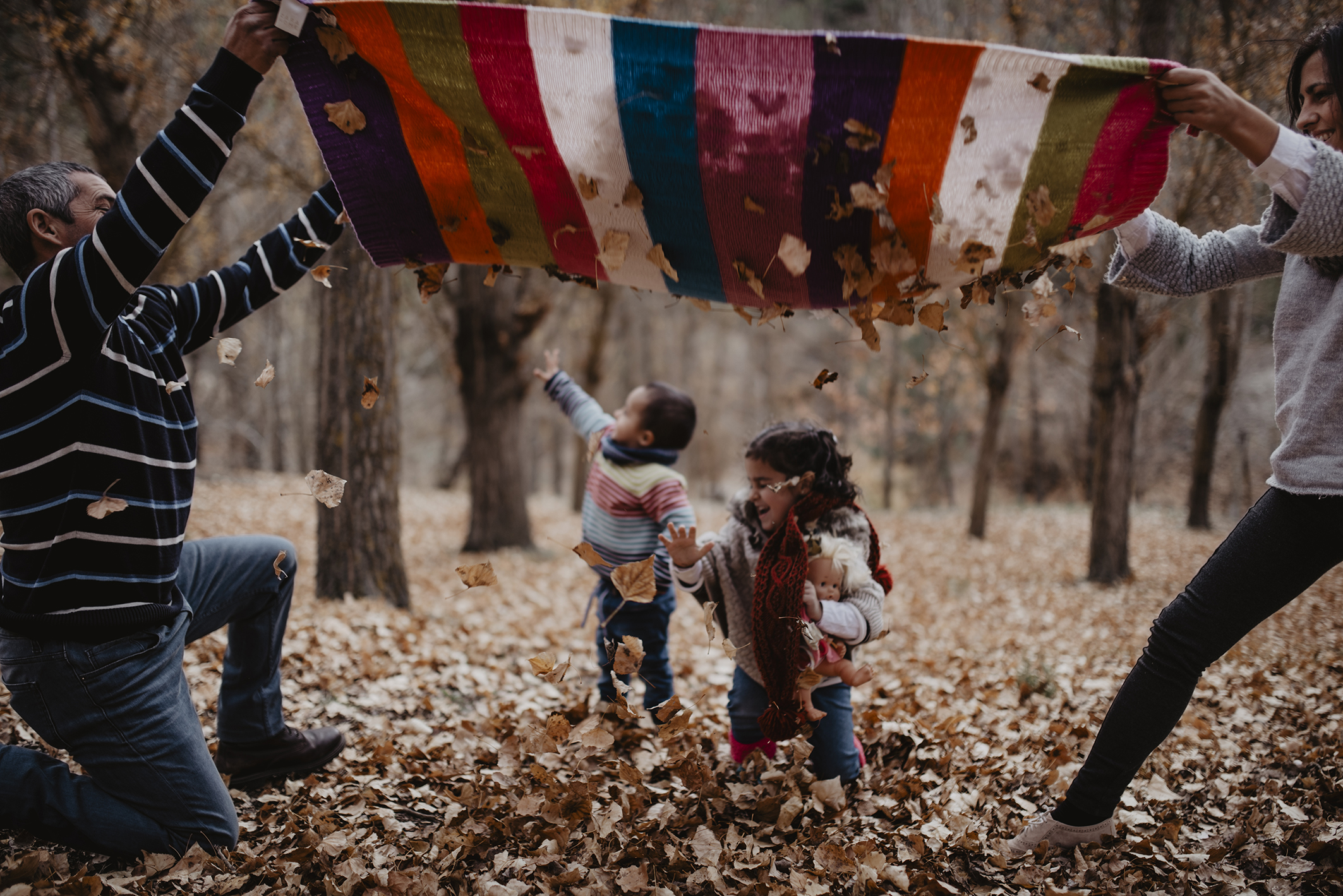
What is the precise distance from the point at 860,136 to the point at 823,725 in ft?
6.85

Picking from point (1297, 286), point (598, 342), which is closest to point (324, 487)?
point (1297, 286)

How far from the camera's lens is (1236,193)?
21.3ft

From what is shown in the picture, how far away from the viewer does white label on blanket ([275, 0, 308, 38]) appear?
1915mm

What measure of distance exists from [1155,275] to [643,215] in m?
1.64

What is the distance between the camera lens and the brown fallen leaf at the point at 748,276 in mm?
2420

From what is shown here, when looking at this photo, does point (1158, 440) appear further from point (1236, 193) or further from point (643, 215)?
point (643, 215)

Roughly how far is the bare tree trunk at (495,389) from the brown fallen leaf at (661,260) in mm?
6282

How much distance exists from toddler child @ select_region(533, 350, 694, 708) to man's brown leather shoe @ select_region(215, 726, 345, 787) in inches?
47.1

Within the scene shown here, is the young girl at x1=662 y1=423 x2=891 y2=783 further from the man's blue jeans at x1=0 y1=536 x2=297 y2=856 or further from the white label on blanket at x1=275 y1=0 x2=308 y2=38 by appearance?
the white label on blanket at x1=275 y1=0 x2=308 y2=38

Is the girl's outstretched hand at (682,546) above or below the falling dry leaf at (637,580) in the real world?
above

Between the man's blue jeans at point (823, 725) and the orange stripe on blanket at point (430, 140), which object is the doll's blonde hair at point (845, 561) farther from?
the orange stripe on blanket at point (430, 140)

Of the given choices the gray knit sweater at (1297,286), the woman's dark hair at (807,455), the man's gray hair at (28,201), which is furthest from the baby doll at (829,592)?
the man's gray hair at (28,201)

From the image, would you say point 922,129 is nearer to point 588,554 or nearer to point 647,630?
point 588,554

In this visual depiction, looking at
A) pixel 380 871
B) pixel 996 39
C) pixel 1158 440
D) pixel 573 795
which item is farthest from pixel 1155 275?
pixel 1158 440
